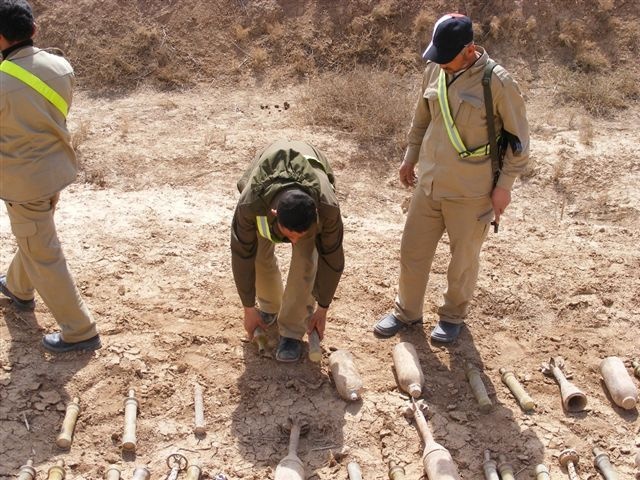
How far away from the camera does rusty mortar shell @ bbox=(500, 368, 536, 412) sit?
4410mm

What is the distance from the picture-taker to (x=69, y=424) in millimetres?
4113

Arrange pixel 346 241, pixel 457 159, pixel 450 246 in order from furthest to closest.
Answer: pixel 346 241 < pixel 450 246 < pixel 457 159

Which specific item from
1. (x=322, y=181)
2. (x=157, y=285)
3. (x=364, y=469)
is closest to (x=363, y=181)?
(x=157, y=285)

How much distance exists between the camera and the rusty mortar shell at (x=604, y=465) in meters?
4.01

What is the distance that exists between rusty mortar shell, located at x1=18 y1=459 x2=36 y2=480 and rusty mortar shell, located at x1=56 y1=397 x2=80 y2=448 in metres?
0.21

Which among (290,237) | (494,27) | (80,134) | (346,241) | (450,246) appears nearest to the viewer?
(290,237)

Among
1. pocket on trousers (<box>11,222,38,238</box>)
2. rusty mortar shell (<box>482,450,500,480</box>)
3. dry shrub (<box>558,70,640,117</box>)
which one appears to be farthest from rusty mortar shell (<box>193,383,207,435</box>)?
dry shrub (<box>558,70,640,117</box>)

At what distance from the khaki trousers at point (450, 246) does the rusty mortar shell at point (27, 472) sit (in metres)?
2.46

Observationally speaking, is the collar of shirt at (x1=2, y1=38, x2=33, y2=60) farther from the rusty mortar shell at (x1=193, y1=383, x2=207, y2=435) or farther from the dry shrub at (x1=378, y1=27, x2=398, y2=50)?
the dry shrub at (x1=378, y1=27, x2=398, y2=50)

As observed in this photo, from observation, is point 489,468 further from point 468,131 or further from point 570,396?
point 468,131

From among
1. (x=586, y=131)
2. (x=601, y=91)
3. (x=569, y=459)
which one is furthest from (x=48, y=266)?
(x=601, y=91)

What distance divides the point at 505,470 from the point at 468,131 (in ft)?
6.24

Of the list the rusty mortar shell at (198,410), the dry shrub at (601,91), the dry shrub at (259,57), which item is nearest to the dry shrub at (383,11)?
the dry shrub at (259,57)

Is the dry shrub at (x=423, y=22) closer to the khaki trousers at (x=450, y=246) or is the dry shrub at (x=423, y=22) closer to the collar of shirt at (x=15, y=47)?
the khaki trousers at (x=450, y=246)
